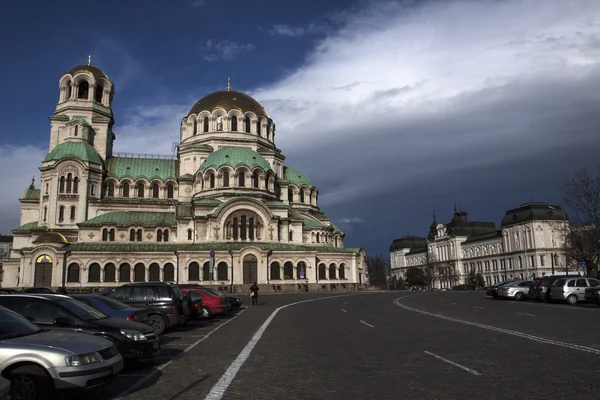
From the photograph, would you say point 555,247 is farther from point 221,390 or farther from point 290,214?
point 221,390

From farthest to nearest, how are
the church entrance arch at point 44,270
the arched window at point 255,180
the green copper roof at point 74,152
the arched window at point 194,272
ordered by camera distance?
the arched window at point 255,180, the green copper roof at point 74,152, the arched window at point 194,272, the church entrance arch at point 44,270

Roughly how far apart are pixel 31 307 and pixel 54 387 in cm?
412

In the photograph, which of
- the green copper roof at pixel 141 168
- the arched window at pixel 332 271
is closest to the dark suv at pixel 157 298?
the arched window at pixel 332 271

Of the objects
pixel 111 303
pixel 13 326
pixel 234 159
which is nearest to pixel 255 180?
pixel 234 159

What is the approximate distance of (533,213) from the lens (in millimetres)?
92250

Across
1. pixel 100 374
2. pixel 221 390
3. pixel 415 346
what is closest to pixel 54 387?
pixel 100 374

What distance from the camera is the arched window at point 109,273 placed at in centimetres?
5759

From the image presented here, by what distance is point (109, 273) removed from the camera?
57.8 meters

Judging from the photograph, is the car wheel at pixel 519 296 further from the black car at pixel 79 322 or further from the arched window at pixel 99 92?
the arched window at pixel 99 92

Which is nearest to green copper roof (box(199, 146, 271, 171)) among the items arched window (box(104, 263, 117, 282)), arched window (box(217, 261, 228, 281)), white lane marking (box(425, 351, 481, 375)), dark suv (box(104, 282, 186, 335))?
arched window (box(217, 261, 228, 281))

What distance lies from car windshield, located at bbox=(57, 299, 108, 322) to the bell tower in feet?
201

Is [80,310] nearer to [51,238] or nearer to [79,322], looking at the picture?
[79,322]

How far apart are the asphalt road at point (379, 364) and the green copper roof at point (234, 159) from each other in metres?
48.0

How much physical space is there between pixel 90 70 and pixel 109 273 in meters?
30.0
